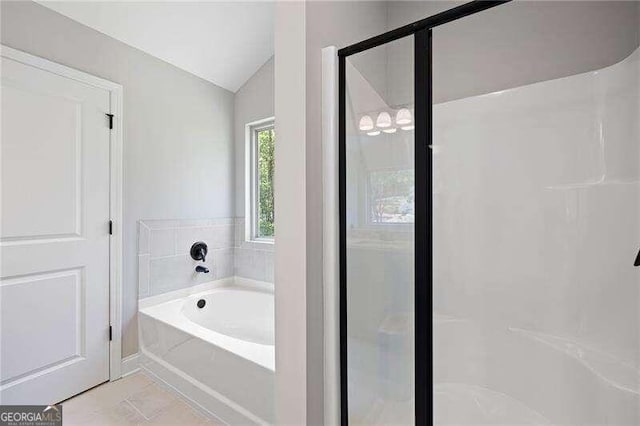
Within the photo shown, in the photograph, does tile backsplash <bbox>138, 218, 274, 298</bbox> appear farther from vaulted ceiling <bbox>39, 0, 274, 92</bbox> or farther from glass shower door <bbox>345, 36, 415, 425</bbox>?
glass shower door <bbox>345, 36, 415, 425</bbox>

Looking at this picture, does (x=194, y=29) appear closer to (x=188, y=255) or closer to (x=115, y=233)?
(x=115, y=233)

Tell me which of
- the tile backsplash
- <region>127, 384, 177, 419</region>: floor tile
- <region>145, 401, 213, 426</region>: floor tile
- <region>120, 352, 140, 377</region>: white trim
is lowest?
<region>145, 401, 213, 426</region>: floor tile

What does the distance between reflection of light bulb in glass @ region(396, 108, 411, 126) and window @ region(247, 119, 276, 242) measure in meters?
1.70

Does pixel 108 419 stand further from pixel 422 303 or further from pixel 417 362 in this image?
pixel 422 303

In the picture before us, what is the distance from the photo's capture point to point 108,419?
1730mm

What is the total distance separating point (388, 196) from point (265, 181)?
67.2 inches

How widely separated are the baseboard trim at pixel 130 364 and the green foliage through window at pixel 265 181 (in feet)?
4.31

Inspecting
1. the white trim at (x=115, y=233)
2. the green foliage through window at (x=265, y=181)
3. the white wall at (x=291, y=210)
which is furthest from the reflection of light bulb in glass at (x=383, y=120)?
the white trim at (x=115, y=233)

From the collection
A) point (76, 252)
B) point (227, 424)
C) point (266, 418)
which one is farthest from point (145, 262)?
point (266, 418)

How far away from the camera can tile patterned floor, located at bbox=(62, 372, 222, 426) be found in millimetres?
1729

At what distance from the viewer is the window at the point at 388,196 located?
1340 millimetres

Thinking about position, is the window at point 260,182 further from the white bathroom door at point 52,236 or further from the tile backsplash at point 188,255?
the white bathroom door at point 52,236

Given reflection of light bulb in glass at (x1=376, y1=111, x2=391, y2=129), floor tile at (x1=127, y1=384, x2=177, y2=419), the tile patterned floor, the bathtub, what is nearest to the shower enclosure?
reflection of light bulb in glass at (x1=376, y1=111, x2=391, y2=129)

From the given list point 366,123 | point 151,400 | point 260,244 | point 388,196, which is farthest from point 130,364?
point 366,123
